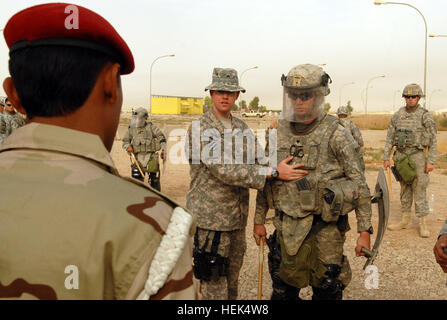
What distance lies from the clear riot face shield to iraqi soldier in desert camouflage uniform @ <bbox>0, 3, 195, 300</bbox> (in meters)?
2.19

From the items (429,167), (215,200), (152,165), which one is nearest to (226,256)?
(215,200)

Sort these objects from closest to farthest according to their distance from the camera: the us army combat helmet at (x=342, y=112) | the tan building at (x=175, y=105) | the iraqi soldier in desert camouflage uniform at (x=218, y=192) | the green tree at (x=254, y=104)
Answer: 1. the iraqi soldier in desert camouflage uniform at (x=218, y=192)
2. the us army combat helmet at (x=342, y=112)
3. the tan building at (x=175, y=105)
4. the green tree at (x=254, y=104)

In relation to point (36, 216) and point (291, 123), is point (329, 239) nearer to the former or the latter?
point (291, 123)

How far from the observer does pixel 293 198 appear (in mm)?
2961

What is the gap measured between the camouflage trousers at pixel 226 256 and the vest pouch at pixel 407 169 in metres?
4.12

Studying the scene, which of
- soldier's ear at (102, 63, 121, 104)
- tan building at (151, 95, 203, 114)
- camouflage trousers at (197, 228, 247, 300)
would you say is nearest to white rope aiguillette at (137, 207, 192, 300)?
soldier's ear at (102, 63, 121, 104)

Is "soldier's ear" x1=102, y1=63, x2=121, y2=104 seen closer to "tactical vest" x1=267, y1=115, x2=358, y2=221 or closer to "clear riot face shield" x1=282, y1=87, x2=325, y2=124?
"tactical vest" x1=267, y1=115, x2=358, y2=221

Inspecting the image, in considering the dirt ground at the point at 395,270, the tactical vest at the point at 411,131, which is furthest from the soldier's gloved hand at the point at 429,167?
the dirt ground at the point at 395,270

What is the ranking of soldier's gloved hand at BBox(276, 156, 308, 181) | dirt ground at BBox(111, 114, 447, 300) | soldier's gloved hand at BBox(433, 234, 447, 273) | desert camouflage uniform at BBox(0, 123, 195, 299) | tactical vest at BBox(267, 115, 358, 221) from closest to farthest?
desert camouflage uniform at BBox(0, 123, 195, 299)
soldier's gloved hand at BBox(433, 234, 447, 273)
tactical vest at BBox(267, 115, 358, 221)
soldier's gloved hand at BBox(276, 156, 308, 181)
dirt ground at BBox(111, 114, 447, 300)

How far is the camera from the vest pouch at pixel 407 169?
6242 mm

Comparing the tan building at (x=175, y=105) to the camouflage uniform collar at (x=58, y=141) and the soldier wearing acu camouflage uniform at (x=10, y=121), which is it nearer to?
the soldier wearing acu camouflage uniform at (x=10, y=121)

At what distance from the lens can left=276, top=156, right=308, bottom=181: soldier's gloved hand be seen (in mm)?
2941

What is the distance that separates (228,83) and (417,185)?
4.42 m
